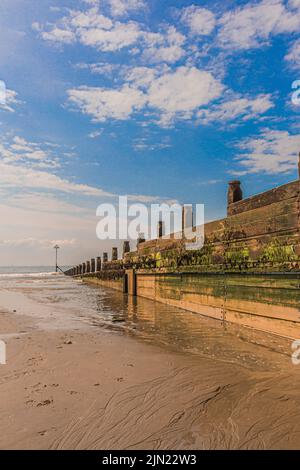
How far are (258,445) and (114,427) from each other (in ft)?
3.69

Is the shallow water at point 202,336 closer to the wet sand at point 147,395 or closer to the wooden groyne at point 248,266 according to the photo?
the wet sand at point 147,395

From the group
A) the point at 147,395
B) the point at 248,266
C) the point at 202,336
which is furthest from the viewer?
the point at 248,266

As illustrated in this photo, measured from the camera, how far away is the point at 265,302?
6191mm

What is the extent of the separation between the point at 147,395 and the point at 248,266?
4.29 meters

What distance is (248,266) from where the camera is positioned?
685 centimetres

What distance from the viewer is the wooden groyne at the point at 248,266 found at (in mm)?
5619

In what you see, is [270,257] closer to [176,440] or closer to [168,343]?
[168,343]

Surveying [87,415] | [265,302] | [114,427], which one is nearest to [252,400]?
[114,427]

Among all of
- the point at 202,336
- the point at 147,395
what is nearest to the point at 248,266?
the point at 202,336

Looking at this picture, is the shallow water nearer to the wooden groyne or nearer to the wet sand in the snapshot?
the wet sand

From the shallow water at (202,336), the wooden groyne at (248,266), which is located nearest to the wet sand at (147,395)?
the shallow water at (202,336)

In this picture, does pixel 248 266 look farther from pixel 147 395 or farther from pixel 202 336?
pixel 147 395

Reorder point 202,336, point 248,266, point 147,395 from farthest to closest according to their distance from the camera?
point 248,266 → point 202,336 → point 147,395

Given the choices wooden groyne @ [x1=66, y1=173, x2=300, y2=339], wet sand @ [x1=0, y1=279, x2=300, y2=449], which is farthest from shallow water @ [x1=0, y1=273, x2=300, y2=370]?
wooden groyne @ [x1=66, y1=173, x2=300, y2=339]
